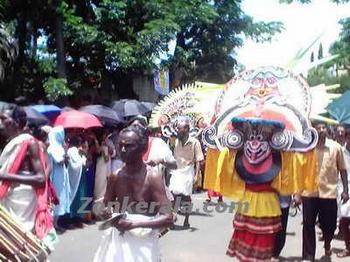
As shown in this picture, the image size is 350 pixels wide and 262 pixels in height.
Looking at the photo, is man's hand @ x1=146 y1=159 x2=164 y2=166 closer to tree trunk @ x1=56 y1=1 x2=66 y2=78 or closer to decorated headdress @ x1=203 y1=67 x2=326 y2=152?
decorated headdress @ x1=203 y1=67 x2=326 y2=152

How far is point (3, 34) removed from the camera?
13.5 m

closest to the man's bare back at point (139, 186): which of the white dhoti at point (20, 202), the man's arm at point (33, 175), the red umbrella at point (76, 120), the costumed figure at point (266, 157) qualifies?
the man's arm at point (33, 175)

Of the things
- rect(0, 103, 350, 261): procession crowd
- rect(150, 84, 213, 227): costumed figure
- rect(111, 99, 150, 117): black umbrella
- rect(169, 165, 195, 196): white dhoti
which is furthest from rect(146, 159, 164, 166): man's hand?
rect(111, 99, 150, 117): black umbrella

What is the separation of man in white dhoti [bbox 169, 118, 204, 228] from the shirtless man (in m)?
4.83

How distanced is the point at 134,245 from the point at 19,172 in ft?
3.96

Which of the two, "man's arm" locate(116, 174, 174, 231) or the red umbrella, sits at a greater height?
the red umbrella

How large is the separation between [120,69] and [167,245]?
8.43 metres

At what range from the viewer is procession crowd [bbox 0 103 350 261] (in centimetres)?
385

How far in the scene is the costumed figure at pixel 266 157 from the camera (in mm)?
5672

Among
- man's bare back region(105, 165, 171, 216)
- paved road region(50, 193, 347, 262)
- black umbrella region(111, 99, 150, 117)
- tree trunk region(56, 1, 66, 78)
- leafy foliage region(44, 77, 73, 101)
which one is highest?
tree trunk region(56, 1, 66, 78)

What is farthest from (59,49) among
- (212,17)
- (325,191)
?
(325,191)

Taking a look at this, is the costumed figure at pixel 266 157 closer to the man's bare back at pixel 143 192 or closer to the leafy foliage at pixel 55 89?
the man's bare back at pixel 143 192

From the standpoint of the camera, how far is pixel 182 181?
9.39 meters

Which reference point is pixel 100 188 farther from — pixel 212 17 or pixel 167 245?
pixel 212 17
